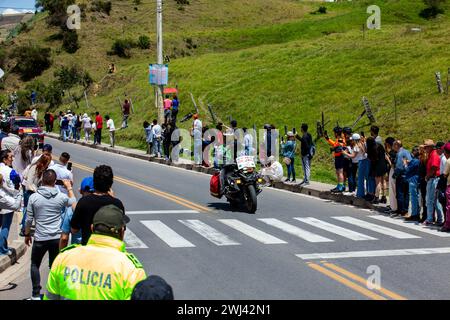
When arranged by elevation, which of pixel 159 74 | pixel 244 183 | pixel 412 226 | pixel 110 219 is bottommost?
pixel 412 226

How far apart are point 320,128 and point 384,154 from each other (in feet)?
37.1

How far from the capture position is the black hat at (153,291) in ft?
12.0

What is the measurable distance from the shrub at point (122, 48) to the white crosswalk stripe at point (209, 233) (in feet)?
251

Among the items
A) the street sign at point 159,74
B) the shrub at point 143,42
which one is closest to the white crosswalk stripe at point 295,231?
the street sign at point 159,74

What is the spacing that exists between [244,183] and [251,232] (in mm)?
2698

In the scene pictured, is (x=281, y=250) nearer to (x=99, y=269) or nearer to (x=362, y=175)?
(x=362, y=175)

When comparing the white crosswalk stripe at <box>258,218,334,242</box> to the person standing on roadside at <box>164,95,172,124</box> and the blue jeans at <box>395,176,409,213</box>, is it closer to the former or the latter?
the blue jeans at <box>395,176,409,213</box>

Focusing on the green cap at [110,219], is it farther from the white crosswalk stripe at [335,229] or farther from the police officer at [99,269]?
the white crosswalk stripe at [335,229]

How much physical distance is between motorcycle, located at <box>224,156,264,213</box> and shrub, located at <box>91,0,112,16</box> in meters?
90.0

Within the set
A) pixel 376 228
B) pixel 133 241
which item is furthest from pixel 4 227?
pixel 376 228

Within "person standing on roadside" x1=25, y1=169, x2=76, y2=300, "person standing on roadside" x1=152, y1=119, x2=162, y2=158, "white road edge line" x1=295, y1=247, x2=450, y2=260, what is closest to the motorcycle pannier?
"white road edge line" x1=295, y1=247, x2=450, y2=260

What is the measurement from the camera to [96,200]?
720cm

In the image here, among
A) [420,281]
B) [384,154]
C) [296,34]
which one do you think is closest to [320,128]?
[384,154]
